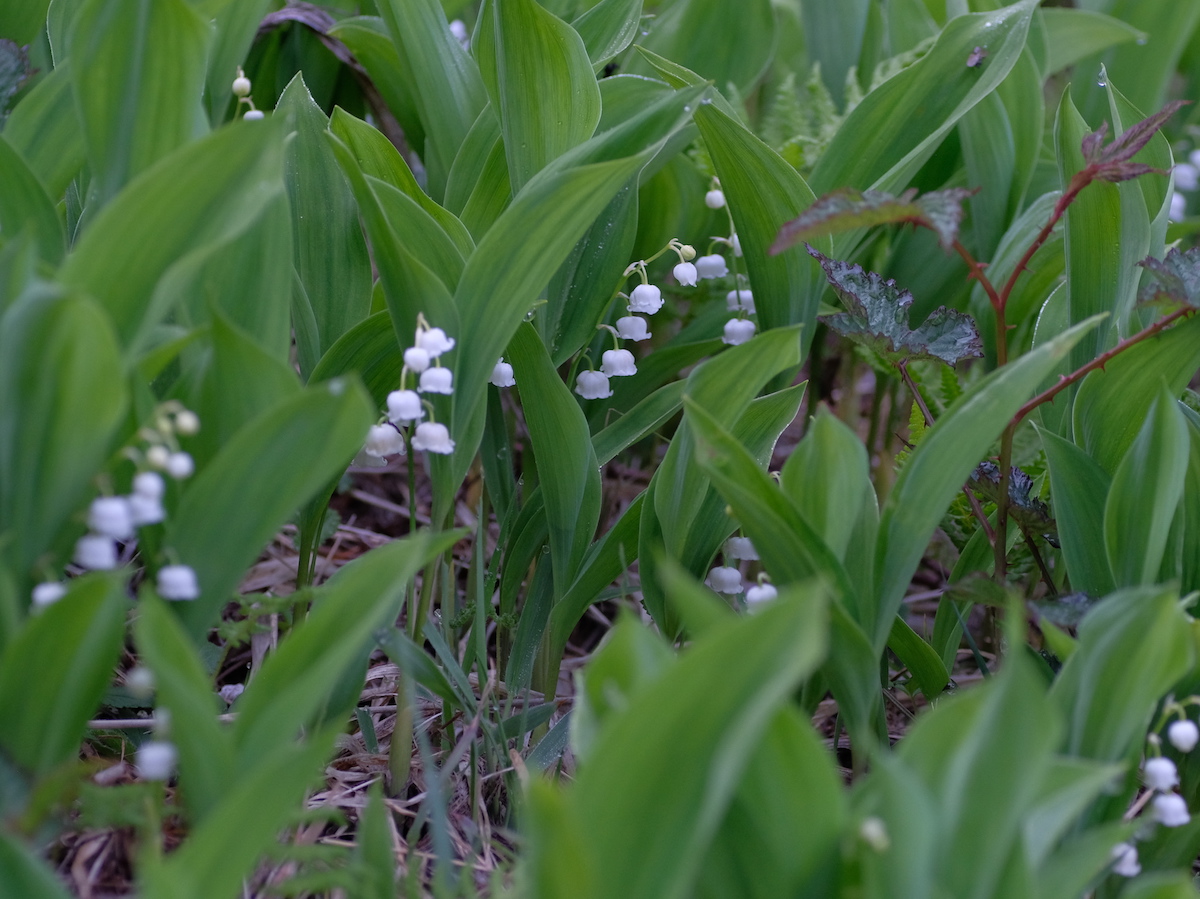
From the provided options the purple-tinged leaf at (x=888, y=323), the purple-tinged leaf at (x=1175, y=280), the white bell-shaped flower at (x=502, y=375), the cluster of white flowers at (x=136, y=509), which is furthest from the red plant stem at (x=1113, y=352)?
the cluster of white flowers at (x=136, y=509)

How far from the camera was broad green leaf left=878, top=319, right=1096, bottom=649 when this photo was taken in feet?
3.82

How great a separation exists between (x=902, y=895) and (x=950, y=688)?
2.86ft

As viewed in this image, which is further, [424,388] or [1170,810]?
[424,388]

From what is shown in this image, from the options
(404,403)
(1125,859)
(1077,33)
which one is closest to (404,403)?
(404,403)

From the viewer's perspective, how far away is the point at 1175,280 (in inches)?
52.6

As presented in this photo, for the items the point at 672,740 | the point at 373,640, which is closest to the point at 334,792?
the point at 373,640

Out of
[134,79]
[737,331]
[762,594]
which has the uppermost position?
[134,79]

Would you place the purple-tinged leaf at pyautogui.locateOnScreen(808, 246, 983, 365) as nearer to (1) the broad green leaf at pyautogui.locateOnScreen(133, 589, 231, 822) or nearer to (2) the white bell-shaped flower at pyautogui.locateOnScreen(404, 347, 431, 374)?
(2) the white bell-shaped flower at pyautogui.locateOnScreen(404, 347, 431, 374)

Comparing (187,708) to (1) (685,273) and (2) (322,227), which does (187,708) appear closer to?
(2) (322,227)

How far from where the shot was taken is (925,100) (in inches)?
66.5

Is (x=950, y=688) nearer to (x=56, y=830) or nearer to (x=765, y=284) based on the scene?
(x=765, y=284)

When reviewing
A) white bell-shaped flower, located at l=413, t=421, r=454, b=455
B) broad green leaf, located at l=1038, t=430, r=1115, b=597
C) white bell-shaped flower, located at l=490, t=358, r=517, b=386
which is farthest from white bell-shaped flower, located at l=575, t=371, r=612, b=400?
broad green leaf, located at l=1038, t=430, r=1115, b=597

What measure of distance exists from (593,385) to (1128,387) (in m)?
0.79

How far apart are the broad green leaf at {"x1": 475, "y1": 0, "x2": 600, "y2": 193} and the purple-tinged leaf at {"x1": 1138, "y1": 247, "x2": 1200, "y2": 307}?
79 cm
